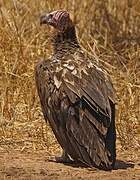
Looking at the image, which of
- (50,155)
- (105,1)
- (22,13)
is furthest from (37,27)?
(50,155)

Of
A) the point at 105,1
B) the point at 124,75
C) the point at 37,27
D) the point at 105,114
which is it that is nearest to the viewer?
the point at 105,114

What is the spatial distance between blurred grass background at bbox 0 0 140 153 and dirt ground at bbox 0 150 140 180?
51 cm

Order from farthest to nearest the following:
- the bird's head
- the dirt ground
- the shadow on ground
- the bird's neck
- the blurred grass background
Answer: the blurred grass background
the bird's head
the bird's neck
the shadow on ground
the dirt ground

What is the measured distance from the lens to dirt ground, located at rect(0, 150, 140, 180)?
19.2ft

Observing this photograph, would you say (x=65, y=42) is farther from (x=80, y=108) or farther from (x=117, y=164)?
(x=117, y=164)

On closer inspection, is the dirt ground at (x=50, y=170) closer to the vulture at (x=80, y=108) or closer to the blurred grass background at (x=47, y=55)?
the vulture at (x=80, y=108)

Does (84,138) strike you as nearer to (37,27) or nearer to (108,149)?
(108,149)

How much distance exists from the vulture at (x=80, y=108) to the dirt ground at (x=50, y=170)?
0.31ft

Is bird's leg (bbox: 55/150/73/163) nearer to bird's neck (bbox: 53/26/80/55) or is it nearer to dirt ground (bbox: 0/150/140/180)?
dirt ground (bbox: 0/150/140/180)

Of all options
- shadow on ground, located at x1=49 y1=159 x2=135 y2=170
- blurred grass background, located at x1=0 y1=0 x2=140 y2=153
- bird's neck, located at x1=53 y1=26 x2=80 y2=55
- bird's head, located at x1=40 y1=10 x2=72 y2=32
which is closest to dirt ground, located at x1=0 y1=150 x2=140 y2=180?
shadow on ground, located at x1=49 y1=159 x2=135 y2=170

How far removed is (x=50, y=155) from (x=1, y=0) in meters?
3.81

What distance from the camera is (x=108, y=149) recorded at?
6.02 metres

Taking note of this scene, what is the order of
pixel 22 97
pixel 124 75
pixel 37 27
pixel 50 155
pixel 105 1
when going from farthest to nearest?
pixel 105 1
pixel 37 27
pixel 124 75
pixel 22 97
pixel 50 155

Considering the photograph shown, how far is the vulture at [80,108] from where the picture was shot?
5945 mm
